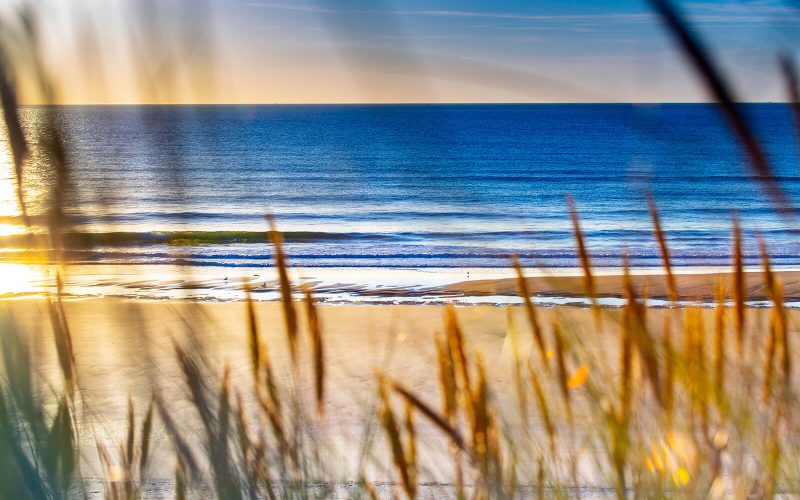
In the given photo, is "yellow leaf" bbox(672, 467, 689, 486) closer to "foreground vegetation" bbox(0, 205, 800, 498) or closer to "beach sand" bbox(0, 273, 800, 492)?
"foreground vegetation" bbox(0, 205, 800, 498)

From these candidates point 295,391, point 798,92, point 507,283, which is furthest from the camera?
point 507,283

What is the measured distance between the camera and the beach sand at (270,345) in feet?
2.54

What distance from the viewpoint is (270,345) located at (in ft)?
17.8

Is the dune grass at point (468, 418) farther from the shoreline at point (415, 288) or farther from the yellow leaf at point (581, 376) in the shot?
the shoreline at point (415, 288)

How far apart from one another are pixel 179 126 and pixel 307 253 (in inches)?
479

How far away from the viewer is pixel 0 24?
598 millimetres

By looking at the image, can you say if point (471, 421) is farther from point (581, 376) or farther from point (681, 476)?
point (681, 476)

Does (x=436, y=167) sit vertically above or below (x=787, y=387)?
above

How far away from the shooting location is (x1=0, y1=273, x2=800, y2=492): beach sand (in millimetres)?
775

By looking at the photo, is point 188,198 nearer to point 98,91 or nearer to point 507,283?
point 98,91

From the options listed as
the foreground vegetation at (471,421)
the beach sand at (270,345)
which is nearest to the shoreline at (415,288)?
the beach sand at (270,345)

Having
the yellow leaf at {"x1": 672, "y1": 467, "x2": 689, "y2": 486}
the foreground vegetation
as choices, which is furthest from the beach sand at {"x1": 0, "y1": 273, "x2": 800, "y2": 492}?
the yellow leaf at {"x1": 672, "y1": 467, "x2": 689, "y2": 486}

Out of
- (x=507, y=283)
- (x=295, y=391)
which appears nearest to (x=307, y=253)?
(x=507, y=283)

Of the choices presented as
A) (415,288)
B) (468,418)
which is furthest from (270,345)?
(468,418)
